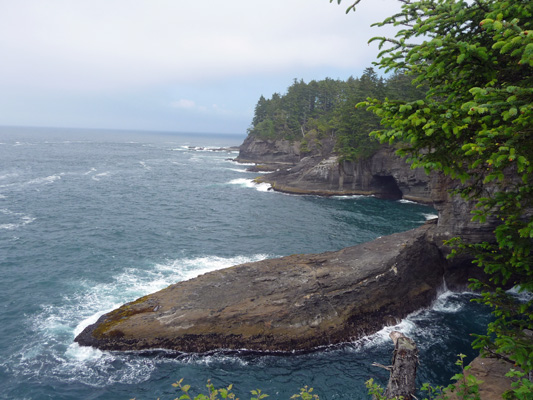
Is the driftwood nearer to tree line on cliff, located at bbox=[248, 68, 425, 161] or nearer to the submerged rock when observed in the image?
the submerged rock

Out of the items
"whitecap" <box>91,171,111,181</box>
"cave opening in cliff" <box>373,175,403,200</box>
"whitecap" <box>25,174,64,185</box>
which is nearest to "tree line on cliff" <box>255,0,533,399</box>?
"cave opening in cliff" <box>373,175,403,200</box>

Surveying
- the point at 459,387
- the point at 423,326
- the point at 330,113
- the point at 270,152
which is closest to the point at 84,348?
the point at 459,387

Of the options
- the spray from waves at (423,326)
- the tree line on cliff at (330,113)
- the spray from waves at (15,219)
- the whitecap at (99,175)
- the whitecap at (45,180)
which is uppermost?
the tree line on cliff at (330,113)

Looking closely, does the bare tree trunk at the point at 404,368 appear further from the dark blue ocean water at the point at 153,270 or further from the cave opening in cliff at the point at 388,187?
the cave opening in cliff at the point at 388,187

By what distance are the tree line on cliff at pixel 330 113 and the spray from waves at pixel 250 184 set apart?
16.1 meters

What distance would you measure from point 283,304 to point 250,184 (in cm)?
5369

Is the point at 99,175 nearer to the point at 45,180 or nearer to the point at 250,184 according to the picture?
the point at 45,180

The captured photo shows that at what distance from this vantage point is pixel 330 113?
89.1m

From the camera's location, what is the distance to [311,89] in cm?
10138

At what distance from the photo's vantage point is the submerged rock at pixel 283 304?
1930 cm

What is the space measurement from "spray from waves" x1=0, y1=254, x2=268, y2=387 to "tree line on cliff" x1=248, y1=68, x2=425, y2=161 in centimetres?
3973

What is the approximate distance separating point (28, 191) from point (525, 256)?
6926 centimetres

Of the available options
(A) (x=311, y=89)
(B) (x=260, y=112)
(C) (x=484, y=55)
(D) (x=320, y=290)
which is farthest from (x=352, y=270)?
(B) (x=260, y=112)

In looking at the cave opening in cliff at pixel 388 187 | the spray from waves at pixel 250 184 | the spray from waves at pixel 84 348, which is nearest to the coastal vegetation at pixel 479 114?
the spray from waves at pixel 84 348
